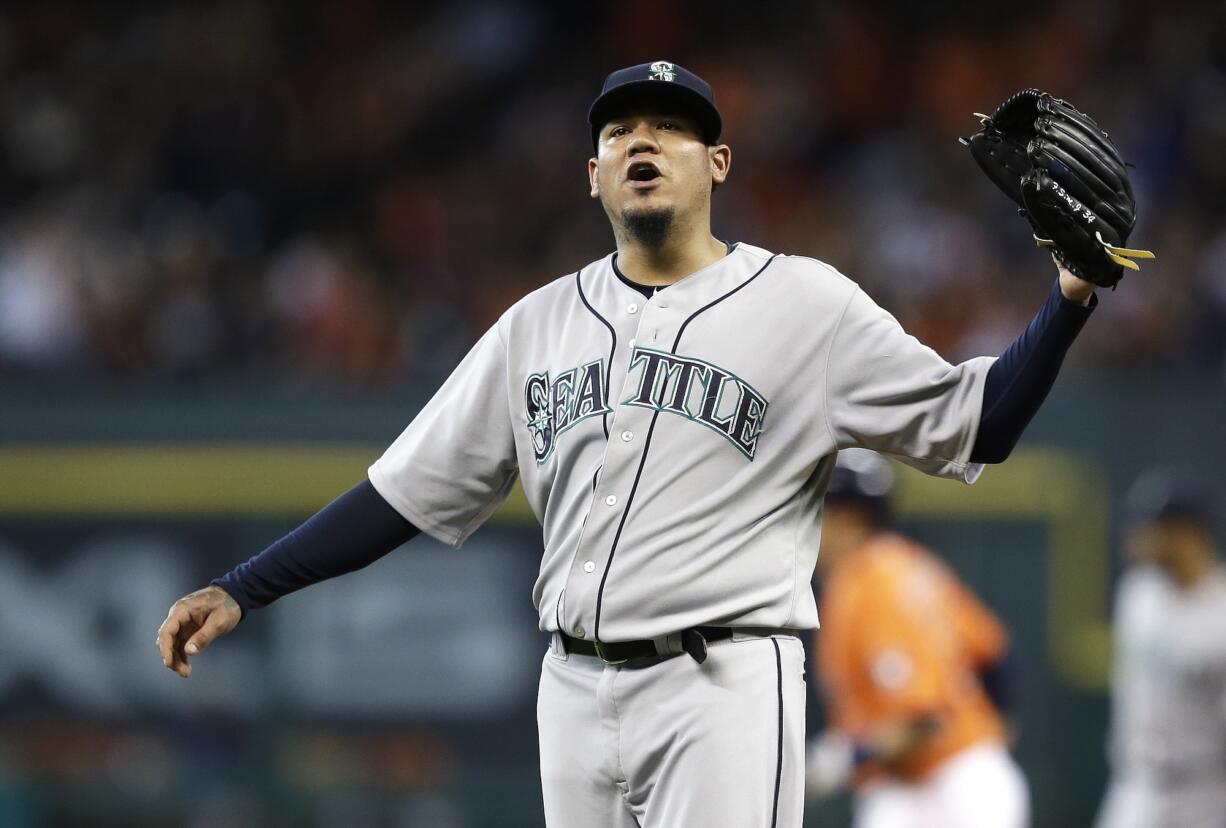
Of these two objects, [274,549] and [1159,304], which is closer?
[274,549]

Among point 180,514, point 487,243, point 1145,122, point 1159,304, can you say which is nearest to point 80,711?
point 180,514

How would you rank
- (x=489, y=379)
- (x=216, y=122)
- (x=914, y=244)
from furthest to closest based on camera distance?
1. (x=216, y=122)
2. (x=914, y=244)
3. (x=489, y=379)

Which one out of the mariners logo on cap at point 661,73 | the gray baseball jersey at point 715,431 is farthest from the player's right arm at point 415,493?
the mariners logo on cap at point 661,73

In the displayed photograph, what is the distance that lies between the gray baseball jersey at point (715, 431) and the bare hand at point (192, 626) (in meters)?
0.62

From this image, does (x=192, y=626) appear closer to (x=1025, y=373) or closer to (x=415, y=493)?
(x=415, y=493)

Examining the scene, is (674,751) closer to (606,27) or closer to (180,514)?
(180,514)

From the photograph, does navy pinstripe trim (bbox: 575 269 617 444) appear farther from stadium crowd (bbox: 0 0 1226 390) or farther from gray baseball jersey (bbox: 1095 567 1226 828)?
stadium crowd (bbox: 0 0 1226 390)

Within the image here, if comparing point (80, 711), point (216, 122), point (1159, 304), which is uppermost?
point (216, 122)

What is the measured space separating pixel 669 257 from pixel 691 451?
0.40 meters

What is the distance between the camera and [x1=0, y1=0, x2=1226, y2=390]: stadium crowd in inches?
357

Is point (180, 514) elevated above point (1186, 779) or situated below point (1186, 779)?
above

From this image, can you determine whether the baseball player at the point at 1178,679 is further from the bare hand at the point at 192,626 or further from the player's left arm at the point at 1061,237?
the bare hand at the point at 192,626

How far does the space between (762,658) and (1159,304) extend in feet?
A: 21.0

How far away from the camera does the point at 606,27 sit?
11461mm
